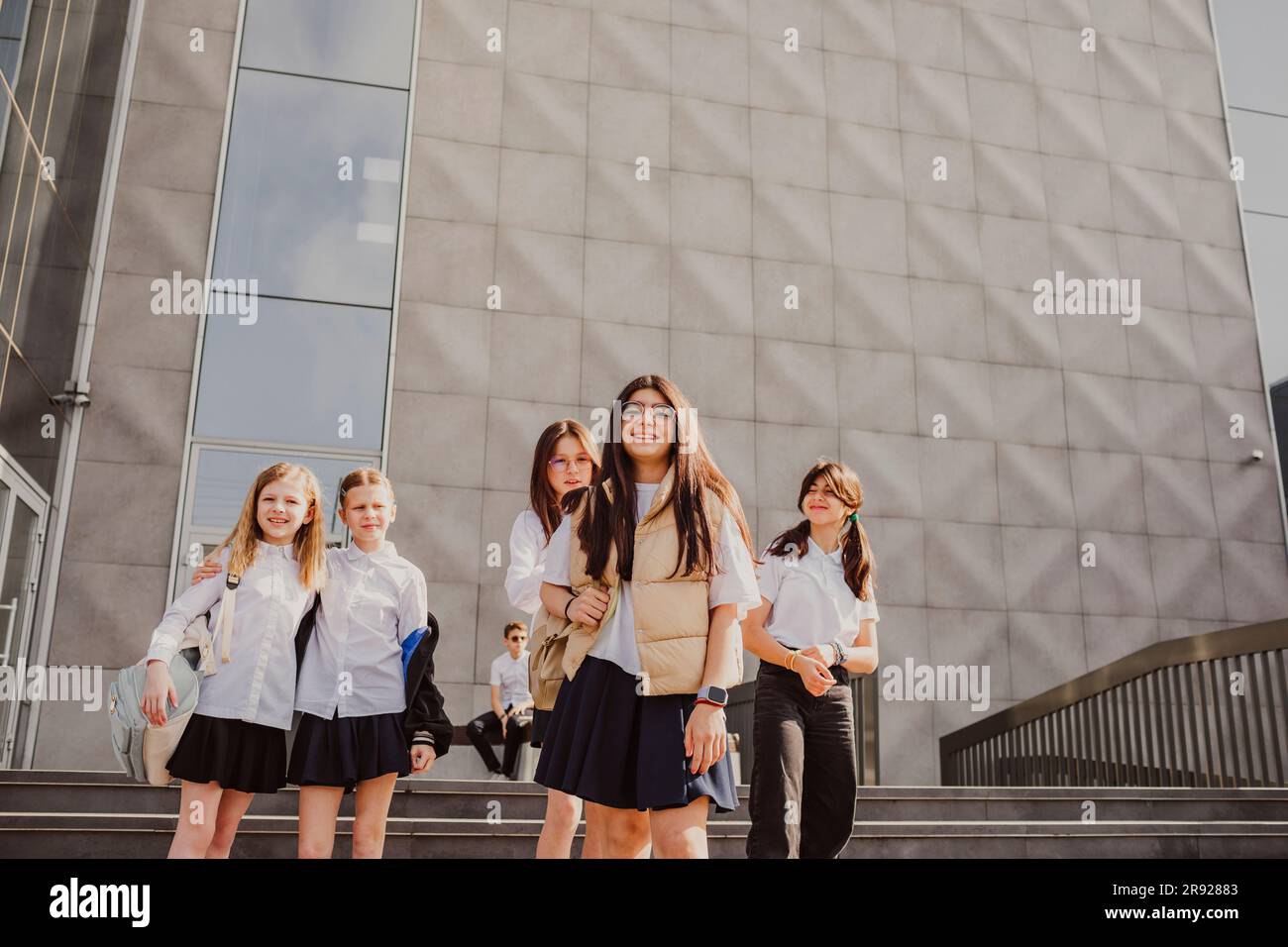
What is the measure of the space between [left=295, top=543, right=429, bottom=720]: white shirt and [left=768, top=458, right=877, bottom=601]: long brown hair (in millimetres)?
1271

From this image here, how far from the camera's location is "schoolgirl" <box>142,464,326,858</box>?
10.9 feet

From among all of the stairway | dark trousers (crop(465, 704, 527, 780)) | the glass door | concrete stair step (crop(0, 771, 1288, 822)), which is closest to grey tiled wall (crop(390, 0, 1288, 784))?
dark trousers (crop(465, 704, 527, 780))

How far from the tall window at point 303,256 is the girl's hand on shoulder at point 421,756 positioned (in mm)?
6598

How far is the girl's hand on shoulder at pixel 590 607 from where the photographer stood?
2779mm

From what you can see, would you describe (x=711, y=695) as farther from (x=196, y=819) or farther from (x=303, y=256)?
(x=303, y=256)

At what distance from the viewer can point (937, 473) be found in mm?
11422

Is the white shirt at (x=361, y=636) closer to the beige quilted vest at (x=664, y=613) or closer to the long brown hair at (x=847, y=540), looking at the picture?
the beige quilted vest at (x=664, y=613)

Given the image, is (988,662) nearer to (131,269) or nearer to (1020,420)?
(1020,420)

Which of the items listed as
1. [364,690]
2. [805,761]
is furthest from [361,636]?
[805,761]

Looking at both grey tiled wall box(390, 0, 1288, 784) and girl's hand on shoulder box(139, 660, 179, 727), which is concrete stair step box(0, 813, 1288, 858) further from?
grey tiled wall box(390, 0, 1288, 784)

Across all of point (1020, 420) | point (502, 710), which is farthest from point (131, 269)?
point (1020, 420)

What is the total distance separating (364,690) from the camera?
352 centimetres

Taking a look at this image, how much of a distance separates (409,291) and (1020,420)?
6336mm

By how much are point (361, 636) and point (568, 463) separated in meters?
0.88
